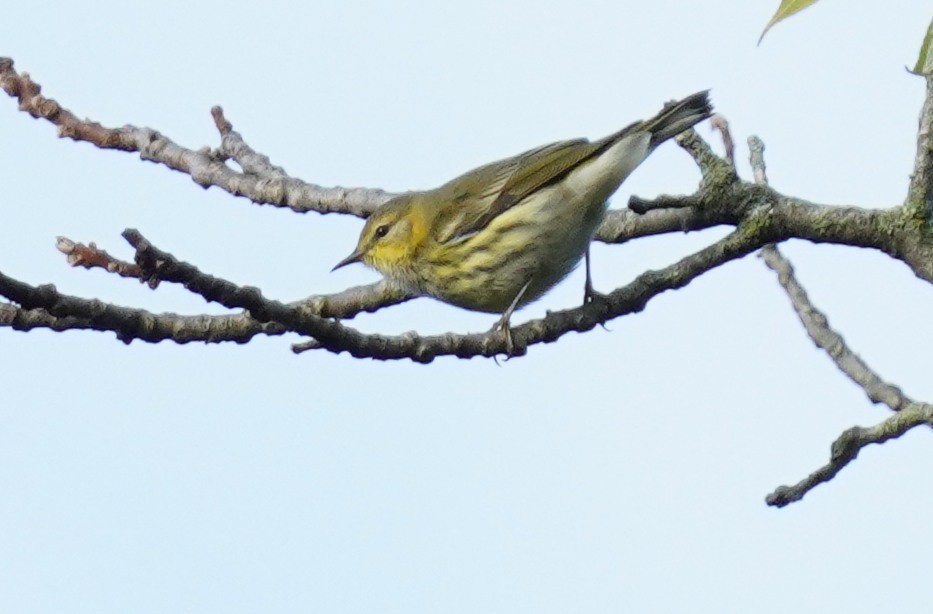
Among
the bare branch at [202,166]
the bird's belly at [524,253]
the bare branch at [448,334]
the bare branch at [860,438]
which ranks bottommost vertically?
the bare branch at [860,438]

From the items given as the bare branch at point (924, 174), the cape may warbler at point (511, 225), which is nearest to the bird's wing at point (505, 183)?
the cape may warbler at point (511, 225)

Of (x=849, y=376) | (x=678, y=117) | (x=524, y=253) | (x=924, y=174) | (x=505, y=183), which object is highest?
(x=505, y=183)

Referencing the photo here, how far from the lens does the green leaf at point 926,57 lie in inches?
144

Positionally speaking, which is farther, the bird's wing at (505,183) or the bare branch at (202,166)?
the bird's wing at (505,183)

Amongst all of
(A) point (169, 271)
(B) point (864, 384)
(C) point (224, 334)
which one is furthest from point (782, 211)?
(A) point (169, 271)

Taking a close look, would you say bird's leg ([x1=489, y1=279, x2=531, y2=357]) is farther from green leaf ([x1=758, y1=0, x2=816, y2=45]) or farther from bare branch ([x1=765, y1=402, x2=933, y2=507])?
green leaf ([x1=758, y1=0, x2=816, y2=45])

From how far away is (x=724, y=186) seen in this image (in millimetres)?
4895

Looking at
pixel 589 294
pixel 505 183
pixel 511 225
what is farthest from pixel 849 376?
pixel 505 183

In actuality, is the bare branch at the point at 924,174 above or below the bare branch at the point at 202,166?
below

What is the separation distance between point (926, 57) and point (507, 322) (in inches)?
108

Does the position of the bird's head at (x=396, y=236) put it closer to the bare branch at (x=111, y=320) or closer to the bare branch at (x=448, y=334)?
the bare branch at (x=448, y=334)

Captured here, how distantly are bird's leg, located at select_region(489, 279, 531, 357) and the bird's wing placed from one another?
1.82 ft

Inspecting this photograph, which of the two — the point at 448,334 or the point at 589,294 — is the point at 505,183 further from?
the point at 448,334

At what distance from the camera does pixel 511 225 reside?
22.8ft
